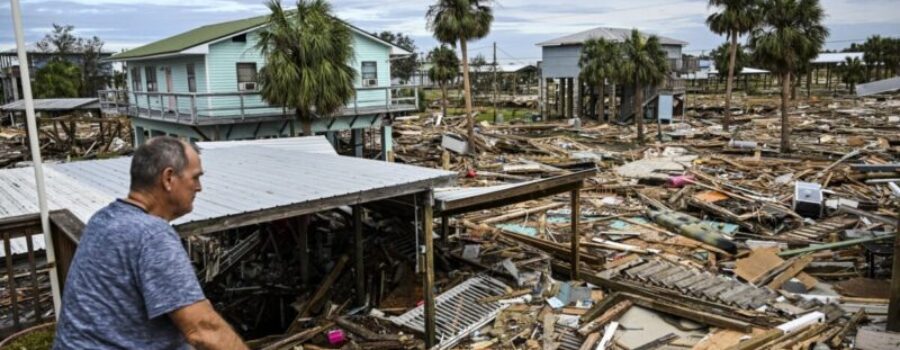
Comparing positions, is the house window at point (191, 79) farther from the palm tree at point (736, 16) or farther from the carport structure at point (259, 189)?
the palm tree at point (736, 16)

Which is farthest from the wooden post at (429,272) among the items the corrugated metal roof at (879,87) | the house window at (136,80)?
the house window at (136,80)

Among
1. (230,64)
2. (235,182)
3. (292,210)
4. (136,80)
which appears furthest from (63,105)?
(292,210)

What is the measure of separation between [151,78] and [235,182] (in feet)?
76.8

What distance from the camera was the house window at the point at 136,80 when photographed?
3061 cm

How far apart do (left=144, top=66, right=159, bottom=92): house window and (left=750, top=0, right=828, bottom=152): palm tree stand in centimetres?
2586

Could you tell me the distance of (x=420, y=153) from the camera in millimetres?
29891

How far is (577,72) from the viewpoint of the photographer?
45.3 meters

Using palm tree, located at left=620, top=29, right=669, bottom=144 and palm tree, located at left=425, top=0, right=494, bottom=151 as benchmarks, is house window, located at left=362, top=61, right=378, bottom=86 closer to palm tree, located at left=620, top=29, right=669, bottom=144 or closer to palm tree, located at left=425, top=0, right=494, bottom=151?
palm tree, located at left=425, top=0, right=494, bottom=151

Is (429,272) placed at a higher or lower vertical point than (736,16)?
lower

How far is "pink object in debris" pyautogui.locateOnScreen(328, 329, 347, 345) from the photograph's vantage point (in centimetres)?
937

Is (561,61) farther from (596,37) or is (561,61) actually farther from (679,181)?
(679,181)

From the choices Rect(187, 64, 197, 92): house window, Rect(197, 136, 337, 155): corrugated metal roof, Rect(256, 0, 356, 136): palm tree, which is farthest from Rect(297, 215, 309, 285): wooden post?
Rect(187, 64, 197, 92): house window

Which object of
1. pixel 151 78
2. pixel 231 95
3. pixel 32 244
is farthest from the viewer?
pixel 151 78

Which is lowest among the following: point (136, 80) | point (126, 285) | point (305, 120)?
point (305, 120)
